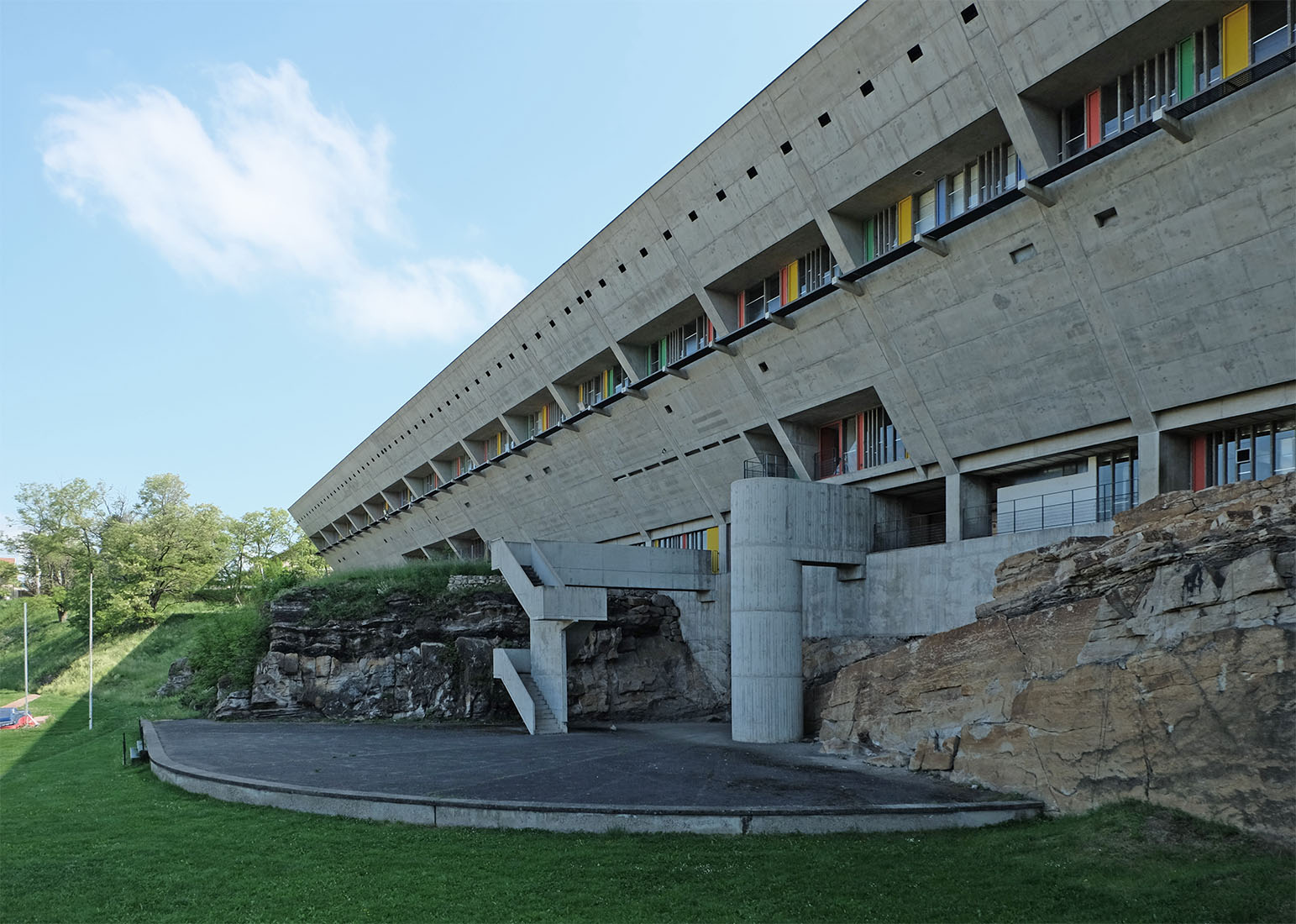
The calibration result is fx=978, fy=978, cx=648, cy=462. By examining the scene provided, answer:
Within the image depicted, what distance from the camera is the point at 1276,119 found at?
14023mm

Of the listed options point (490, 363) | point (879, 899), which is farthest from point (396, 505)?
point (879, 899)

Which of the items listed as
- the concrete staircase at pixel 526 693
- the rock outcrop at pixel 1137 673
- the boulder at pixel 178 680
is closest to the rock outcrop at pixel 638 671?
the concrete staircase at pixel 526 693

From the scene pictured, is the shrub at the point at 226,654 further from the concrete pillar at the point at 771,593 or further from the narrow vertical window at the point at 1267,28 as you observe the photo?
the narrow vertical window at the point at 1267,28

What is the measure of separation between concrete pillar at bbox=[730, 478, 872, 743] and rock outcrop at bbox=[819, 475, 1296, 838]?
4.59 m

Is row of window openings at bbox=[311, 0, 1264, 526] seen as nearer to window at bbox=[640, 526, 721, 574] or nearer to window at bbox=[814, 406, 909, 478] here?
window at bbox=[814, 406, 909, 478]

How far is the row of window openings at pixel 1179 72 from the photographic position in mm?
14805

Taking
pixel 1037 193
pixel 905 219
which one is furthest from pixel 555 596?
pixel 1037 193

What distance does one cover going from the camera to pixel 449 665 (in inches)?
1169

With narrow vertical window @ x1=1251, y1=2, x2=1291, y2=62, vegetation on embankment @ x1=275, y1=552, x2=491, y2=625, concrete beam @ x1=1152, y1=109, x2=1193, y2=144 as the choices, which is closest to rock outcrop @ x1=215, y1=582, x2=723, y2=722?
vegetation on embankment @ x1=275, y1=552, x2=491, y2=625

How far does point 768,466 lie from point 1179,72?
14.9 meters

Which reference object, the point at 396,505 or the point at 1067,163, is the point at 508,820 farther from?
the point at 396,505

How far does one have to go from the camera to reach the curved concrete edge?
41.0 feet

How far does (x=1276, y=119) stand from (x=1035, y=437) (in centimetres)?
779

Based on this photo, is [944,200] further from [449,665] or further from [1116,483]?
[449,665]
